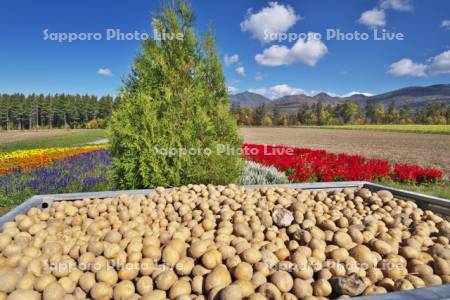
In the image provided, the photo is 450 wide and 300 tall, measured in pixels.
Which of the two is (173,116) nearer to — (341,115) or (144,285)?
(144,285)

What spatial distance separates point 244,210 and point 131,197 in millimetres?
1335

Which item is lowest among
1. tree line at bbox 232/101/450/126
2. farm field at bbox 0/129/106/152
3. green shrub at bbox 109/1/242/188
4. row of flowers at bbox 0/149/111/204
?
row of flowers at bbox 0/149/111/204

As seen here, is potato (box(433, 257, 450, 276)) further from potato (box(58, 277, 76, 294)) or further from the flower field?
the flower field

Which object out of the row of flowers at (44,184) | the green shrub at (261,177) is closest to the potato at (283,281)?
the green shrub at (261,177)

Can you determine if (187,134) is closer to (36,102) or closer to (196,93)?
(196,93)

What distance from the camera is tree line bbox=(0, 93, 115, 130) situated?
102 m

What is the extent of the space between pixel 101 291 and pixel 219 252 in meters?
0.74

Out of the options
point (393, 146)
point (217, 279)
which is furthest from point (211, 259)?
point (393, 146)

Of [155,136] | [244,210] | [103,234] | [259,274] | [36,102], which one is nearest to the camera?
[259,274]

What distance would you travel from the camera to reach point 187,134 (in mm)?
4344

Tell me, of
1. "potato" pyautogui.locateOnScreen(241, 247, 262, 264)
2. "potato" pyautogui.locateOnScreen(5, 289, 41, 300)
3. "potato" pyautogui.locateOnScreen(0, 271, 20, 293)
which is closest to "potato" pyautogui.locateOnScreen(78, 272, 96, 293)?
"potato" pyautogui.locateOnScreen(5, 289, 41, 300)

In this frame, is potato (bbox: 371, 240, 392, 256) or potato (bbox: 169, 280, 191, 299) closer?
potato (bbox: 169, 280, 191, 299)

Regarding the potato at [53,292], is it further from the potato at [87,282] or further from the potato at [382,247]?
the potato at [382,247]

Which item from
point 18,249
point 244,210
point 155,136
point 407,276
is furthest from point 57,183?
point 407,276
